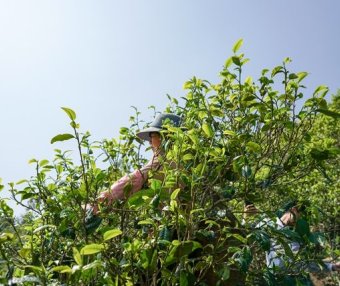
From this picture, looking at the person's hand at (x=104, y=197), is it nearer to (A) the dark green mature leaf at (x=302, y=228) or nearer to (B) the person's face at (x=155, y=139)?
(B) the person's face at (x=155, y=139)

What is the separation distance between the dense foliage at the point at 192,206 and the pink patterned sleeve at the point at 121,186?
0.20ft

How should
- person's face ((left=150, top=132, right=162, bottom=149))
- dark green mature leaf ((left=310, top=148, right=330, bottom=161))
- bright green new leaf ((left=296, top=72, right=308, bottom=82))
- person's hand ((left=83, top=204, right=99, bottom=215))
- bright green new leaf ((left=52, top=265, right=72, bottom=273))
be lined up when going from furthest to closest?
person's face ((left=150, top=132, right=162, bottom=149)) < bright green new leaf ((left=296, top=72, right=308, bottom=82)) < dark green mature leaf ((left=310, top=148, right=330, bottom=161)) < person's hand ((left=83, top=204, right=99, bottom=215)) < bright green new leaf ((left=52, top=265, right=72, bottom=273))

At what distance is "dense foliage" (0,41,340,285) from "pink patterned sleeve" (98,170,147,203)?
0.20ft

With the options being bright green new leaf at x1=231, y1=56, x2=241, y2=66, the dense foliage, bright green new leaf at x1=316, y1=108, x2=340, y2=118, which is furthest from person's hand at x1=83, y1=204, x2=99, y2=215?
bright green new leaf at x1=316, y1=108, x2=340, y2=118

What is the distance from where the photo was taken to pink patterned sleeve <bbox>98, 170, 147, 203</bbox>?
2137 millimetres

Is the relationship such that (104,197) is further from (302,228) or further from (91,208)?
(302,228)

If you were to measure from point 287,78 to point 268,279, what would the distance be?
1.23 metres

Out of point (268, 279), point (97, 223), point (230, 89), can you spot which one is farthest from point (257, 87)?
point (97, 223)

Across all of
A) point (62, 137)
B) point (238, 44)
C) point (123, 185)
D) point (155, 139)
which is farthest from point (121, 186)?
point (238, 44)

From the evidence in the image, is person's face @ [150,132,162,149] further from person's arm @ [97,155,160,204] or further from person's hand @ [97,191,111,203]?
person's hand @ [97,191,111,203]

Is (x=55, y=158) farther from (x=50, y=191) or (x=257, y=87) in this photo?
(x=257, y=87)

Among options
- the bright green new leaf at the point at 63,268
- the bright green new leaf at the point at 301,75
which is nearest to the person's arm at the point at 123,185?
the bright green new leaf at the point at 63,268

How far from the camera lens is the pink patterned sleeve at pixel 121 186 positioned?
7.01 feet

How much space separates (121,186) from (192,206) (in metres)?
0.62
